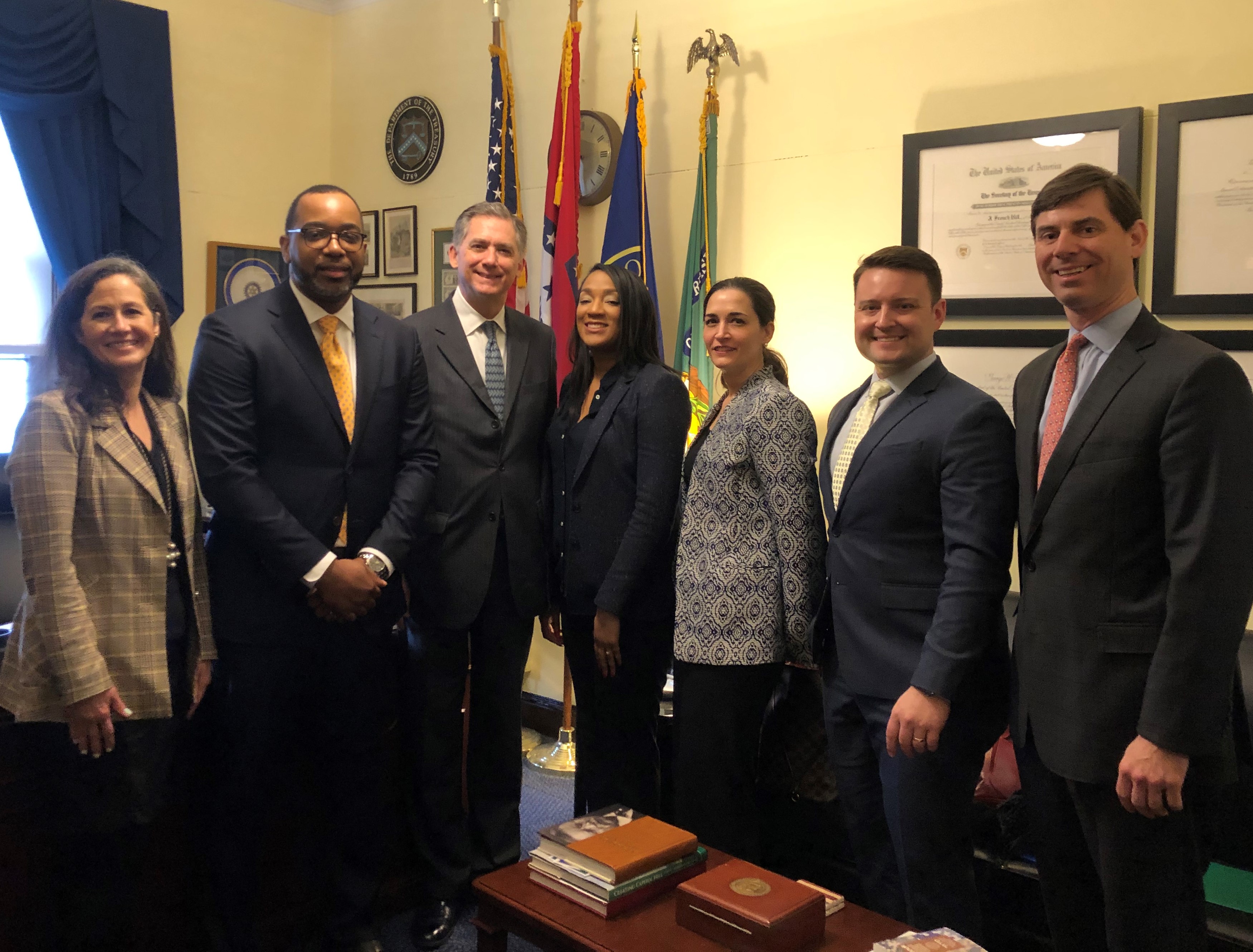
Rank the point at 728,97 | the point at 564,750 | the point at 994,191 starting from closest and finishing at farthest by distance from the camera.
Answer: the point at 994,191 → the point at 728,97 → the point at 564,750

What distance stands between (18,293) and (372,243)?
4.88ft

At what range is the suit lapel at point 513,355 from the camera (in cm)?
233

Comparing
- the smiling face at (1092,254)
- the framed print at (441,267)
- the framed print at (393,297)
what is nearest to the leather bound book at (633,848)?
the smiling face at (1092,254)

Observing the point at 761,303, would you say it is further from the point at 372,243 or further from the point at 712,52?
the point at 372,243

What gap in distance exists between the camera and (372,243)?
4711 millimetres

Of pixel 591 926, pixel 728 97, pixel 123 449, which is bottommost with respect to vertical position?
pixel 591 926

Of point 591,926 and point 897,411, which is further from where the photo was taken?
point 897,411

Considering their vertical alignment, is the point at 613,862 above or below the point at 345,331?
below

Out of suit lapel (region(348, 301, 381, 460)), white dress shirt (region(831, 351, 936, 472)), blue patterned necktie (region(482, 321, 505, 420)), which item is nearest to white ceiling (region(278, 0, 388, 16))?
blue patterned necktie (region(482, 321, 505, 420))

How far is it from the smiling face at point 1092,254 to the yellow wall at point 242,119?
3917mm

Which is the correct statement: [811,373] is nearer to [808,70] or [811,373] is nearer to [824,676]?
[808,70]

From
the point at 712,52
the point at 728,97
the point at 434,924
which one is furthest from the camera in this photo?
the point at 728,97

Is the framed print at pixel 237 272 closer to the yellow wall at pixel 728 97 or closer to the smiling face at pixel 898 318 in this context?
the yellow wall at pixel 728 97

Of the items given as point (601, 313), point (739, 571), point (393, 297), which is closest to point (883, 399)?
point (739, 571)
